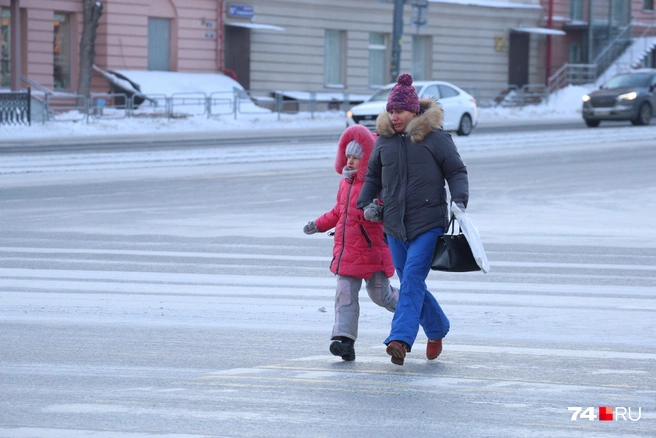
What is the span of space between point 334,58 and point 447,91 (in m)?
13.6

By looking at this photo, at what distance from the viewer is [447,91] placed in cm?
3145

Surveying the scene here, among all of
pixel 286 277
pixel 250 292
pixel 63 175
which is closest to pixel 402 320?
pixel 250 292

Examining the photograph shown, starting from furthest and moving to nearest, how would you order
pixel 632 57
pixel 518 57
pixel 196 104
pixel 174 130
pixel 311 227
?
pixel 632 57
pixel 518 57
pixel 196 104
pixel 174 130
pixel 311 227

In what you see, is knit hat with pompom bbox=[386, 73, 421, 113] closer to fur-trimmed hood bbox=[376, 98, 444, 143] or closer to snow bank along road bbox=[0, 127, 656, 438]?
fur-trimmed hood bbox=[376, 98, 444, 143]

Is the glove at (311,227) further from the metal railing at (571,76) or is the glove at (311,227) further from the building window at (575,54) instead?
the building window at (575,54)

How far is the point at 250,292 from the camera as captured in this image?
9273 mm

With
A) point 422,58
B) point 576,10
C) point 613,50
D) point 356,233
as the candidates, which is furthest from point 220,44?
point 356,233

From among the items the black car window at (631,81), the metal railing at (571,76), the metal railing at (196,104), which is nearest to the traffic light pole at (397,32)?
the metal railing at (196,104)

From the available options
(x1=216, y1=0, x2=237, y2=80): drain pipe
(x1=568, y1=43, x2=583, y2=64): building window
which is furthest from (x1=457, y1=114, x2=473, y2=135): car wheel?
(x1=568, y1=43, x2=583, y2=64): building window

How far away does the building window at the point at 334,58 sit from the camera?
1740 inches

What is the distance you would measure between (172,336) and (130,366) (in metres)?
0.92

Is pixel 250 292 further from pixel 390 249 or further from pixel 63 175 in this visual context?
pixel 63 175

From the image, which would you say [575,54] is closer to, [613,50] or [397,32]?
[613,50]

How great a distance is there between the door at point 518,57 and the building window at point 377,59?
688 cm
